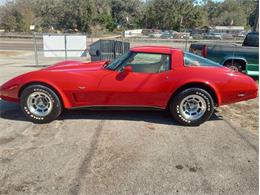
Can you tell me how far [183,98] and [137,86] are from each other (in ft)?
2.80

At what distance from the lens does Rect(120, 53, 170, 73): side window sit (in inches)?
197

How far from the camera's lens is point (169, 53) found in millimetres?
5043

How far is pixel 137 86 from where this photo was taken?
16.2ft

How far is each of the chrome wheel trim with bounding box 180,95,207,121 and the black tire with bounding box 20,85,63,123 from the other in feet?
7.38

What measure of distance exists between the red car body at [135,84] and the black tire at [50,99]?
94 mm

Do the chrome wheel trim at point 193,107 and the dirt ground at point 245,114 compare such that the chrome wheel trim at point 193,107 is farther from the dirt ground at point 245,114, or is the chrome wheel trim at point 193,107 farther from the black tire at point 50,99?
the black tire at point 50,99

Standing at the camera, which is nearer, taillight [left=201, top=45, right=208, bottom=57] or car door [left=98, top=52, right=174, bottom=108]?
car door [left=98, top=52, right=174, bottom=108]

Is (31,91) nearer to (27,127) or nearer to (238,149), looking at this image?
(27,127)

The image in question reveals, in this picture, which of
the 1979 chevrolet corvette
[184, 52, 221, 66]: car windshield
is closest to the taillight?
[184, 52, 221, 66]: car windshield

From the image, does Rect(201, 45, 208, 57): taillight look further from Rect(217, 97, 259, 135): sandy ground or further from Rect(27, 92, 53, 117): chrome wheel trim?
Rect(27, 92, 53, 117): chrome wheel trim

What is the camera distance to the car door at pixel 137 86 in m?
4.93

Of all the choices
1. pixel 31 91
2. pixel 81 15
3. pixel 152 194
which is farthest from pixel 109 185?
pixel 81 15

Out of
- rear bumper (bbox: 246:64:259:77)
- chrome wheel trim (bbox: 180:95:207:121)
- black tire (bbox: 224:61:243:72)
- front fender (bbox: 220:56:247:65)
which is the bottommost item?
chrome wheel trim (bbox: 180:95:207:121)

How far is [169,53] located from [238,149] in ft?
6.68
